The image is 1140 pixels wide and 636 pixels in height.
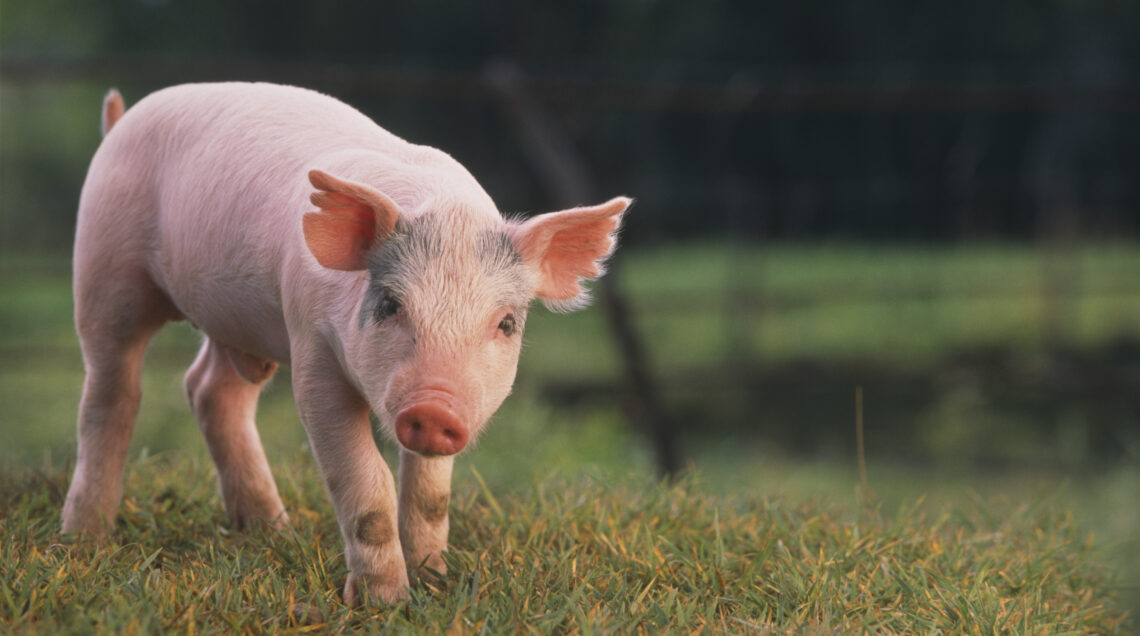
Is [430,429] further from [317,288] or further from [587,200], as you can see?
[587,200]

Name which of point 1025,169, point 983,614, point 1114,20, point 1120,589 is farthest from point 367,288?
point 1114,20

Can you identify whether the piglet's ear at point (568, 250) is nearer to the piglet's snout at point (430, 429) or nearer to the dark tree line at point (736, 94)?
the piglet's snout at point (430, 429)

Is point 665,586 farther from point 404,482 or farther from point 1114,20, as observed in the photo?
point 1114,20

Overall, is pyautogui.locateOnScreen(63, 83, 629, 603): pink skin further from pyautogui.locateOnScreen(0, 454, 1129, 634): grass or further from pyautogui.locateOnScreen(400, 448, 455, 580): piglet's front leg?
pyautogui.locateOnScreen(0, 454, 1129, 634): grass

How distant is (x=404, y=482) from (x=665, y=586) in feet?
2.37

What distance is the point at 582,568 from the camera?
3111mm

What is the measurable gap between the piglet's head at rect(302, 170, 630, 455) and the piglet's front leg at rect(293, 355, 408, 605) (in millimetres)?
154

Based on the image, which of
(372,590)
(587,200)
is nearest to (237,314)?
(372,590)

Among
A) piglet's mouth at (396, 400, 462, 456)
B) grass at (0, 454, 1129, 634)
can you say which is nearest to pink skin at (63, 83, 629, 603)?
piglet's mouth at (396, 400, 462, 456)

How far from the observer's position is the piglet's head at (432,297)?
2.47m

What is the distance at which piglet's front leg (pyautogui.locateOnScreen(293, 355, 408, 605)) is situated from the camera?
281 centimetres

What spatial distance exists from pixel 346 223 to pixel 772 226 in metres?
9.71

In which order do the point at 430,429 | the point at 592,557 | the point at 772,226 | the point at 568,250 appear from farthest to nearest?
the point at 772,226 < the point at 592,557 < the point at 568,250 < the point at 430,429

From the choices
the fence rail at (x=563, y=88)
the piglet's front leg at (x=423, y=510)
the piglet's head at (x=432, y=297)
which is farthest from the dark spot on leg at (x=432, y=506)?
the fence rail at (x=563, y=88)
